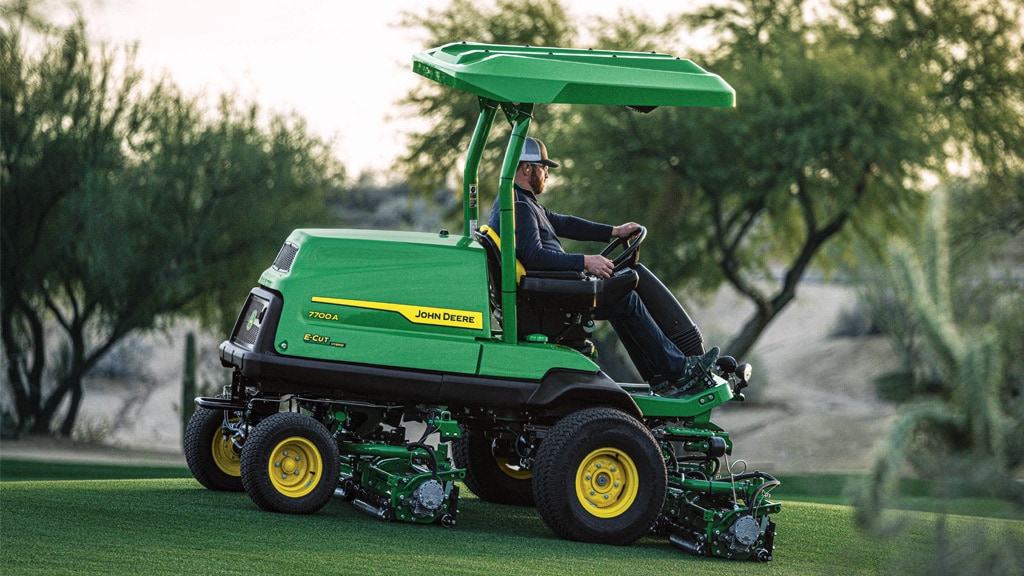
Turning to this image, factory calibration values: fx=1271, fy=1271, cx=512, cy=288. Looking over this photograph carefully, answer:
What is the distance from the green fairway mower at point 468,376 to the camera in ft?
20.8

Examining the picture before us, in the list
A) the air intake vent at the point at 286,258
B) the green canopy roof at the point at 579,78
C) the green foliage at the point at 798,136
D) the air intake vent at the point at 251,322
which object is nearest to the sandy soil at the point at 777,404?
the green foliage at the point at 798,136

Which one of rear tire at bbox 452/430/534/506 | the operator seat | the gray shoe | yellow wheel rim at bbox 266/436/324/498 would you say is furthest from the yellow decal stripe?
rear tire at bbox 452/430/534/506

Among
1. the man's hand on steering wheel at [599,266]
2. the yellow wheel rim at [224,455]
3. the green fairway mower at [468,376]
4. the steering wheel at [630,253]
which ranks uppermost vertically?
the steering wheel at [630,253]

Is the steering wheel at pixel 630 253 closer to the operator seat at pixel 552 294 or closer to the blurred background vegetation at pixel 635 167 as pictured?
the operator seat at pixel 552 294

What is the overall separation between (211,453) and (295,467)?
3.73 feet

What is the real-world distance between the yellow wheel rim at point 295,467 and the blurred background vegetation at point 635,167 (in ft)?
43.6

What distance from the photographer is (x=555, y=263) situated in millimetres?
6672

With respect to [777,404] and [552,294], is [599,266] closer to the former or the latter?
[552,294]

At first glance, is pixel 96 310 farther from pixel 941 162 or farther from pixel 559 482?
pixel 559 482

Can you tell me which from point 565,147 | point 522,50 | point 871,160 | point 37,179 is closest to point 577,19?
point 565,147

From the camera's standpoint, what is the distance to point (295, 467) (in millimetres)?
6410

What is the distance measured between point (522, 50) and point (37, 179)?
15719mm

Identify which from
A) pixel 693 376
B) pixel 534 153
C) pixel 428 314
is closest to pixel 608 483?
pixel 693 376

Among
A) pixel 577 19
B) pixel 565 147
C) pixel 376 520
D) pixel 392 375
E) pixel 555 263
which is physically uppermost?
pixel 577 19
